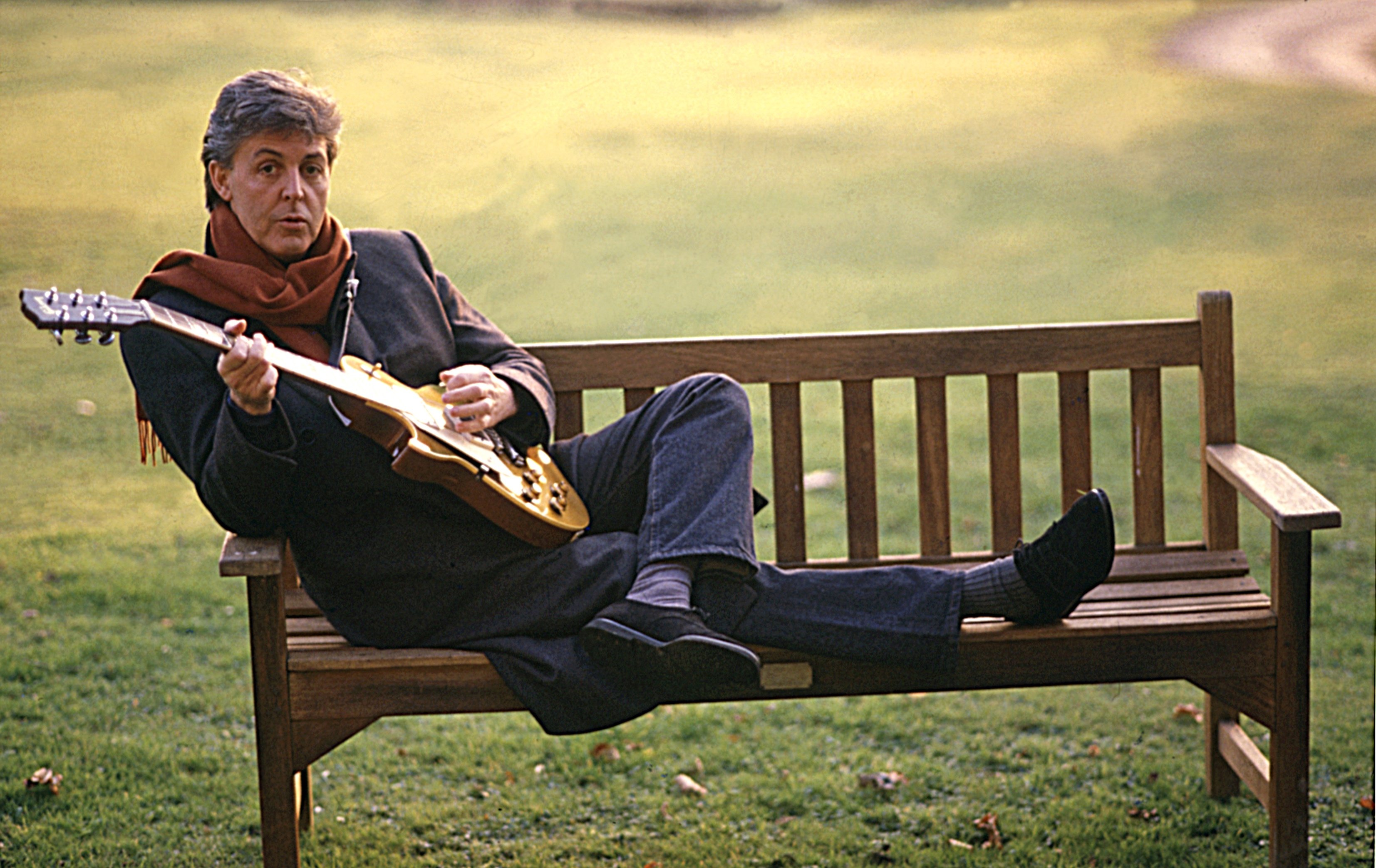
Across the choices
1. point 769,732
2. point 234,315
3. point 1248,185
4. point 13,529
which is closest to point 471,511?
point 234,315

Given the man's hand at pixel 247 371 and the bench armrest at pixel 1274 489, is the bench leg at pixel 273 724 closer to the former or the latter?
→ the man's hand at pixel 247 371

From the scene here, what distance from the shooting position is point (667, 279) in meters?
10.2

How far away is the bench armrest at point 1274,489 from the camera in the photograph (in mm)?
3006

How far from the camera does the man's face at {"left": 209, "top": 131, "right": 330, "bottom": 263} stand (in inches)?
119

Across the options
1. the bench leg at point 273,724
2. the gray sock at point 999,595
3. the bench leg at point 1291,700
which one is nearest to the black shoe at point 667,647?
the gray sock at point 999,595

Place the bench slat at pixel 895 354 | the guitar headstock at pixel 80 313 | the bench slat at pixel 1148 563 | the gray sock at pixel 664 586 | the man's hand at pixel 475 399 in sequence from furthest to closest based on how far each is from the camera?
the bench slat at pixel 895 354, the bench slat at pixel 1148 563, the man's hand at pixel 475 399, the gray sock at pixel 664 586, the guitar headstock at pixel 80 313

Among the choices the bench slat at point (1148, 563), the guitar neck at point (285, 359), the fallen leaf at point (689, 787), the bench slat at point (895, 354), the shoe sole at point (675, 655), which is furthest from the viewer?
the fallen leaf at point (689, 787)

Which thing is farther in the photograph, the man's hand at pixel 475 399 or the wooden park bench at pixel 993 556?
the man's hand at pixel 475 399

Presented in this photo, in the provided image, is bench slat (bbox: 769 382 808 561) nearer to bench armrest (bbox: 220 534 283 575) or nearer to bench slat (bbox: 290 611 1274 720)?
bench slat (bbox: 290 611 1274 720)

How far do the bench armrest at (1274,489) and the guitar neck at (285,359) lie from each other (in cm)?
183

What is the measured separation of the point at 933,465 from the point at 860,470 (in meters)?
0.18

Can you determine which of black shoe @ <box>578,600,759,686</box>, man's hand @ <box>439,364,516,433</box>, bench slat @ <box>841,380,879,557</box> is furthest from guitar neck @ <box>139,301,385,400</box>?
bench slat @ <box>841,380,879,557</box>

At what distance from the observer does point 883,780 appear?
390cm

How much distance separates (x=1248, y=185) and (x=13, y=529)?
8.88 m
